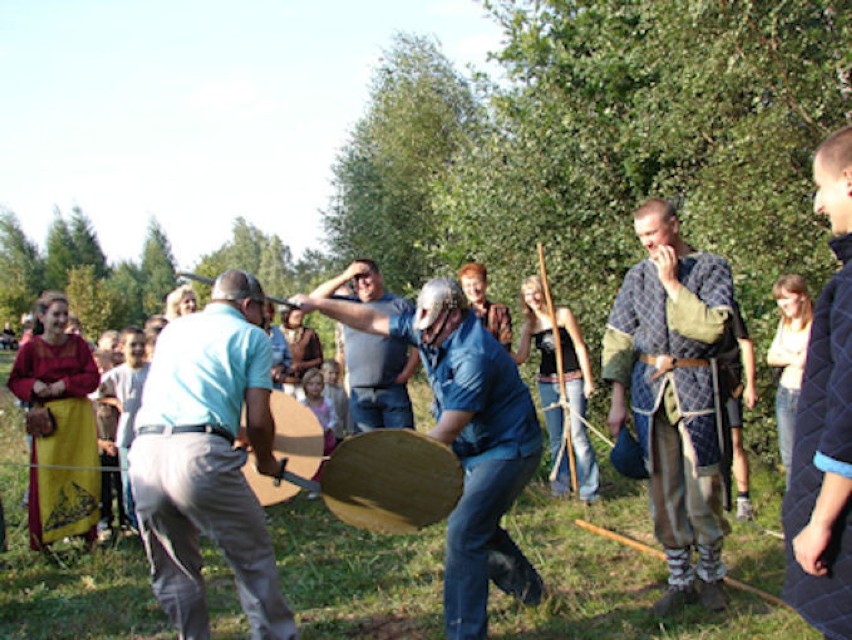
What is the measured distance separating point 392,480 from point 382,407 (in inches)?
95.3

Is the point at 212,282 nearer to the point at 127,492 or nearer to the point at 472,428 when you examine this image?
the point at 472,428

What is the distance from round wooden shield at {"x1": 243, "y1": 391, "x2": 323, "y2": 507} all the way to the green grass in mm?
733

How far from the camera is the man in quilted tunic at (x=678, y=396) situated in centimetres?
407

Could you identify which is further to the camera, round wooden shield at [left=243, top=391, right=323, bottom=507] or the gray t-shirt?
the gray t-shirt

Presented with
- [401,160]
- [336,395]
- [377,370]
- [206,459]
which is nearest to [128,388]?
[377,370]

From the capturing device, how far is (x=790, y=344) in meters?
5.91

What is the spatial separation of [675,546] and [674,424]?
2.09 ft

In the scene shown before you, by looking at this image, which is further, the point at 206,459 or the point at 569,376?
the point at 569,376

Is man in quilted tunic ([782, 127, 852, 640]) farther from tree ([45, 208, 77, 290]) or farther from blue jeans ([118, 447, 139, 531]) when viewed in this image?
tree ([45, 208, 77, 290])

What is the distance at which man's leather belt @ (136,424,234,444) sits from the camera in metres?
3.44

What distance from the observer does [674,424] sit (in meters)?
4.23

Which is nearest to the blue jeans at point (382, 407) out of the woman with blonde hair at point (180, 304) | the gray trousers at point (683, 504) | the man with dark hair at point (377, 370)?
the man with dark hair at point (377, 370)

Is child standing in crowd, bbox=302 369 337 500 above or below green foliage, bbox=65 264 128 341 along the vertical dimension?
below

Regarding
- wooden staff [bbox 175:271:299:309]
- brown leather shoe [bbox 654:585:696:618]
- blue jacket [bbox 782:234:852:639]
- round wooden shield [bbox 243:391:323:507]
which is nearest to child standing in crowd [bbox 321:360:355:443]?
round wooden shield [bbox 243:391:323:507]
